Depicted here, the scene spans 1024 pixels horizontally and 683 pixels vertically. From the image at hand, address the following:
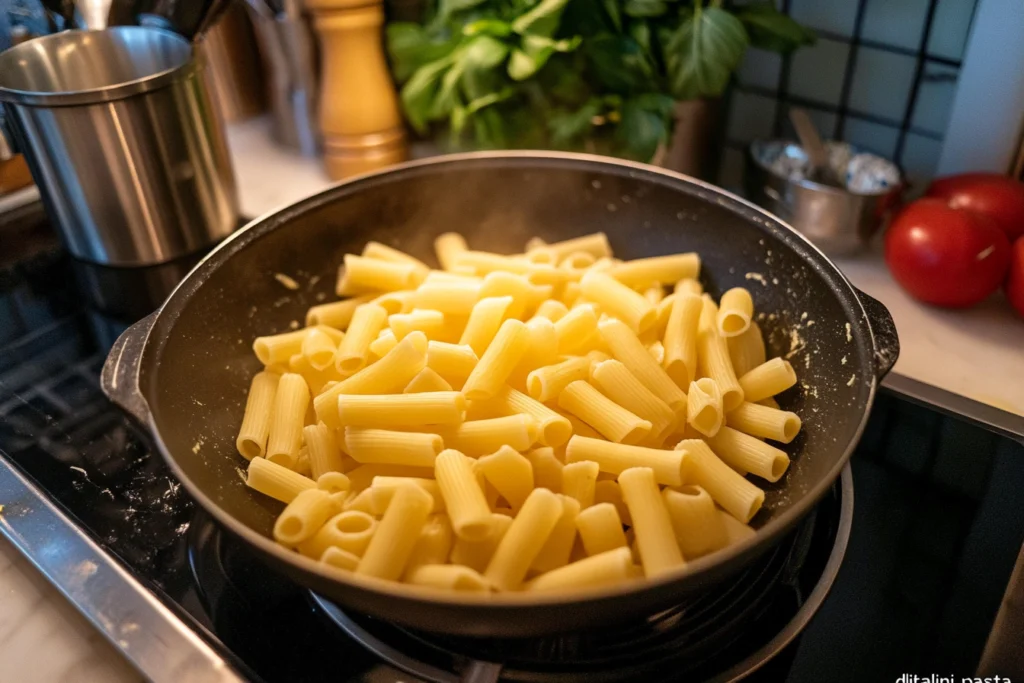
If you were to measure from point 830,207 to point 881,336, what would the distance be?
1.29ft

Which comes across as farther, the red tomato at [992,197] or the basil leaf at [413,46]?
the basil leaf at [413,46]

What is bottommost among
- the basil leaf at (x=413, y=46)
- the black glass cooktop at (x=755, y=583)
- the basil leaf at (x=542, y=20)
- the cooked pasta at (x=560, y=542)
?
the black glass cooktop at (x=755, y=583)

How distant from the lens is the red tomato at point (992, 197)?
100cm

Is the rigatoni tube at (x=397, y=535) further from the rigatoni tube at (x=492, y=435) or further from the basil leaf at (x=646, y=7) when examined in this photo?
the basil leaf at (x=646, y=7)

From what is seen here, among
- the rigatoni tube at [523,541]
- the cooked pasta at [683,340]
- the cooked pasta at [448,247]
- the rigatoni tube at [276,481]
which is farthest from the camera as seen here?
the cooked pasta at [448,247]

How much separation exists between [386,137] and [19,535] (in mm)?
820

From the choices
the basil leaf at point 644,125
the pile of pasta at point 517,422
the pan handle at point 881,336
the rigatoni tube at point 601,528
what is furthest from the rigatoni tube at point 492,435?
the basil leaf at point 644,125

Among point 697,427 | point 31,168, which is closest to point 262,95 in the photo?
point 31,168

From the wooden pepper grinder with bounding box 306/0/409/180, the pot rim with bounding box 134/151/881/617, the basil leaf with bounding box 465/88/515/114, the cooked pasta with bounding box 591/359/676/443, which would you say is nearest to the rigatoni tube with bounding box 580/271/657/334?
the cooked pasta with bounding box 591/359/676/443

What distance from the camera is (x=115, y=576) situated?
71cm

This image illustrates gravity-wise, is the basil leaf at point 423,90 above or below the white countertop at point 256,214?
above

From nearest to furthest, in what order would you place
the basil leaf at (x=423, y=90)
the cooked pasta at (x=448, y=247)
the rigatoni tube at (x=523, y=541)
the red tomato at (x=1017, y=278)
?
the rigatoni tube at (x=523, y=541) → the red tomato at (x=1017, y=278) → the cooked pasta at (x=448, y=247) → the basil leaf at (x=423, y=90)

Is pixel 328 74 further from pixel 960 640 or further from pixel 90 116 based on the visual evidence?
pixel 960 640

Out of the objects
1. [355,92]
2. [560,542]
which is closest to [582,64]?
[355,92]
